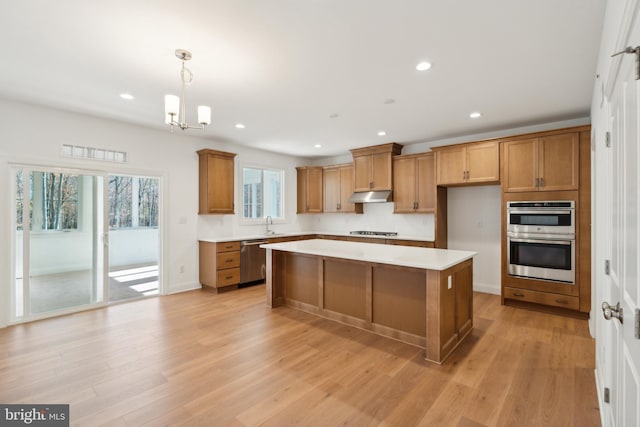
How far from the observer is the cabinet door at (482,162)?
4.39 m

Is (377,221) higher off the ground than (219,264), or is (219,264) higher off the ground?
(377,221)

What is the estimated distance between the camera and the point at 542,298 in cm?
397

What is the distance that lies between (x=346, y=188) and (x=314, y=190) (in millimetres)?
846

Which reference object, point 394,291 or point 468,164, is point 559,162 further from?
point 394,291

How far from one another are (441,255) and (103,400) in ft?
10.3

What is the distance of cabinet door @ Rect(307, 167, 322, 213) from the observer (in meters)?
6.95

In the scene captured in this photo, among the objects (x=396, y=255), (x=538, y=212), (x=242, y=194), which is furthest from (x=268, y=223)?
(x=538, y=212)

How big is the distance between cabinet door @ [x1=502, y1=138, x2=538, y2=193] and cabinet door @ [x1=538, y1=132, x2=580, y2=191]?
0.23 ft

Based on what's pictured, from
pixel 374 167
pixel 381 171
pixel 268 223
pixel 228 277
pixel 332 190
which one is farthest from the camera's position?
pixel 332 190

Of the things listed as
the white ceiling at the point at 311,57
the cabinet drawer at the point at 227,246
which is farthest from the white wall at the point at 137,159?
the cabinet drawer at the point at 227,246

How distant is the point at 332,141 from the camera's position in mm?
5664

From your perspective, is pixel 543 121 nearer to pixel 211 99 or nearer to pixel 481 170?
pixel 481 170

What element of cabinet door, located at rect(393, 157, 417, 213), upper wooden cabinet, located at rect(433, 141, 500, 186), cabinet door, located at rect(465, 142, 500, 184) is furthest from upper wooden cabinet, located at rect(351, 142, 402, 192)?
cabinet door, located at rect(465, 142, 500, 184)

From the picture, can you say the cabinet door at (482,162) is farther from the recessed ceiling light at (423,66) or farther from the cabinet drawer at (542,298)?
the recessed ceiling light at (423,66)
